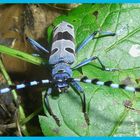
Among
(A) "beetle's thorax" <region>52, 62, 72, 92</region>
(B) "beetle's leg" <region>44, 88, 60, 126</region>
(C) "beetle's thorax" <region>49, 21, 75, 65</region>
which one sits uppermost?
(C) "beetle's thorax" <region>49, 21, 75, 65</region>

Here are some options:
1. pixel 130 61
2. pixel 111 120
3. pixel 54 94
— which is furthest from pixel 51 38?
pixel 111 120

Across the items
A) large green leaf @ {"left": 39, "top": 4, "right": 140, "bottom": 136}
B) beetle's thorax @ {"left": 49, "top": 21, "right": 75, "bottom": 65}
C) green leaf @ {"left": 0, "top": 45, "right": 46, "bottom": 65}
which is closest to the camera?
large green leaf @ {"left": 39, "top": 4, "right": 140, "bottom": 136}

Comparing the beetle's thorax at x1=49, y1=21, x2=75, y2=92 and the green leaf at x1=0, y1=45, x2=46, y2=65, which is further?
the beetle's thorax at x1=49, y1=21, x2=75, y2=92

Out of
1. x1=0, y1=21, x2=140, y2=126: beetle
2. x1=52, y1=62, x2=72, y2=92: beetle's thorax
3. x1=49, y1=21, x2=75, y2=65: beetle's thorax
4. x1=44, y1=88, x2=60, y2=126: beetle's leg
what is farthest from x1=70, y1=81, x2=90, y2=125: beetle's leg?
x1=49, y1=21, x2=75, y2=65: beetle's thorax

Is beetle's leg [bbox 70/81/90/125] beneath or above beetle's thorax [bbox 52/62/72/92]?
beneath

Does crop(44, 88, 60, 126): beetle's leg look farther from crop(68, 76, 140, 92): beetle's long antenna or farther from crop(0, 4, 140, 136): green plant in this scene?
crop(68, 76, 140, 92): beetle's long antenna

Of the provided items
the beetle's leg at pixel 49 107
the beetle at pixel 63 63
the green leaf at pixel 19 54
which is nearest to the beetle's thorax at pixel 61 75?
the beetle at pixel 63 63

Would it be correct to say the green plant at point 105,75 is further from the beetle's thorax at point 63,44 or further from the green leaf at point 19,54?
the green leaf at point 19,54

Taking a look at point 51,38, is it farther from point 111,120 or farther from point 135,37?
point 111,120
